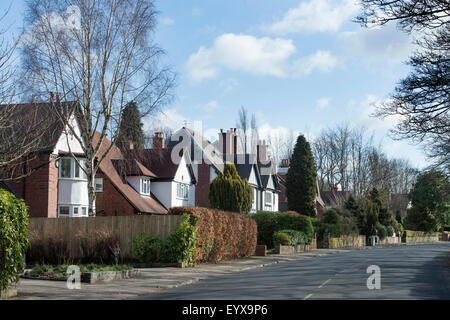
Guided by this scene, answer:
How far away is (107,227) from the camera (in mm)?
24797

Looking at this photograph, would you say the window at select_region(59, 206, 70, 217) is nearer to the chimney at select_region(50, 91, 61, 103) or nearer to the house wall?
→ the chimney at select_region(50, 91, 61, 103)

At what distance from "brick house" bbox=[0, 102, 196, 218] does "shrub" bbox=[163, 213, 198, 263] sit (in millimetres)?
A: 5618

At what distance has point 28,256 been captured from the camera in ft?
81.9

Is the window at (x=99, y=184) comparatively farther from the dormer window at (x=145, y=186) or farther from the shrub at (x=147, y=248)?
the shrub at (x=147, y=248)

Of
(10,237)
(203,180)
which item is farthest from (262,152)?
(10,237)

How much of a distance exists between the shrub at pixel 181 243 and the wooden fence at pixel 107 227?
381mm

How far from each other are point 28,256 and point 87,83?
28.8ft

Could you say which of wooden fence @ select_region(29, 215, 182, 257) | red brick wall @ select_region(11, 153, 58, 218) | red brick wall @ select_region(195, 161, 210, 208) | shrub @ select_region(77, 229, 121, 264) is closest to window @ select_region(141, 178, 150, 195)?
red brick wall @ select_region(11, 153, 58, 218)

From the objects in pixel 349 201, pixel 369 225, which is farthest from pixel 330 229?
pixel 369 225

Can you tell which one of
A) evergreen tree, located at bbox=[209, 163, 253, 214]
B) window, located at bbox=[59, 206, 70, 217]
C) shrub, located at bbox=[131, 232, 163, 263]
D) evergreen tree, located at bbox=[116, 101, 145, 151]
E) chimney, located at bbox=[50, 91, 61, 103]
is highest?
chimney, located at bbox=[50, 91, 61, 103]

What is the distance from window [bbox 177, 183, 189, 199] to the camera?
146 feet

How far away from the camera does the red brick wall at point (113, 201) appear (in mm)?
36750

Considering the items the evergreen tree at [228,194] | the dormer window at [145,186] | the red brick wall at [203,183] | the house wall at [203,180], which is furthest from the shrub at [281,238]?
the house wall at [203,180]
